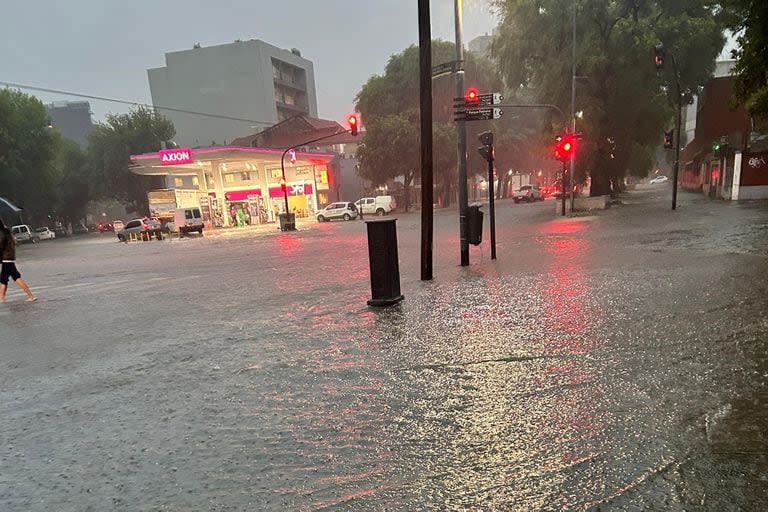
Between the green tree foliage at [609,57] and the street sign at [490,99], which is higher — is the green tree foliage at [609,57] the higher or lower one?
the higher one

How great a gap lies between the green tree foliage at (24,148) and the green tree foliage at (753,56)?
51.4 metres

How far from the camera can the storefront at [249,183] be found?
1569 inches

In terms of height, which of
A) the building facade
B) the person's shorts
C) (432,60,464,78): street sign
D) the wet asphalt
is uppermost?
the building facade

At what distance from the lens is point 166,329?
6.79m

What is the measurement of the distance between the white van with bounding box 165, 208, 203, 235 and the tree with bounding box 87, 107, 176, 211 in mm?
22220

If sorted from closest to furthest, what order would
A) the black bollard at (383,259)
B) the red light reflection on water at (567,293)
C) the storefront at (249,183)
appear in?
the red light reflection on water at (567,293)
the black bollard at (383,259)
the storefront at (249,183)

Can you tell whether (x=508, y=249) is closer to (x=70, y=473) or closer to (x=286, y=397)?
(x=286, y=397)

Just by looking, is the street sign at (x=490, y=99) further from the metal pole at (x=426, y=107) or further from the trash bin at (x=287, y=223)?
the trash bin at (x=287, y=223)

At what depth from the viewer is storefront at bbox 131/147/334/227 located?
3984 centimetres

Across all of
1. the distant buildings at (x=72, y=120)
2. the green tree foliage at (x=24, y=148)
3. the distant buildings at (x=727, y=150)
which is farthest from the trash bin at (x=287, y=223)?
the distant buildings at (x=72, y=120)

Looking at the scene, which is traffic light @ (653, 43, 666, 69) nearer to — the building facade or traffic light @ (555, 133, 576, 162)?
traffic light @ (555, 133, 576, 162)

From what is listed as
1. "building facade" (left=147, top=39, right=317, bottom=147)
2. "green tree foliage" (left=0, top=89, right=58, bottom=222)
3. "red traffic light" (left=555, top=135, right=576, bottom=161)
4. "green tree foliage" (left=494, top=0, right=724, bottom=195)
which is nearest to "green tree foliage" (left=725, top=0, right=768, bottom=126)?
"red traffic light" (left=555, top=135, right=576, bottom=161)

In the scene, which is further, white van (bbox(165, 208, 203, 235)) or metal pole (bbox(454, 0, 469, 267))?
white van (bbox(165, 208, 203, 235))

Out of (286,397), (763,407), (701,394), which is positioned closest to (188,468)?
(286,397)
